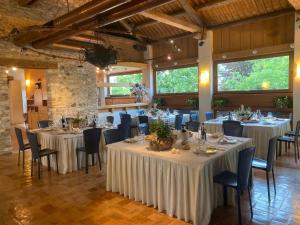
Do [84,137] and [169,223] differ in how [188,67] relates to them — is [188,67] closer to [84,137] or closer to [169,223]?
[84,137]

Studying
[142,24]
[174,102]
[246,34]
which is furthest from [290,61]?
[142,24]

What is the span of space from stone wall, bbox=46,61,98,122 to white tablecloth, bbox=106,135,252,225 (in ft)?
17.2

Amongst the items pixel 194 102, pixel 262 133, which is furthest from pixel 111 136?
pixel 194 102

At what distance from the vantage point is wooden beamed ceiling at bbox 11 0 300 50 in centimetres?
502

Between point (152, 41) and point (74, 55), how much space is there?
3.91 metres

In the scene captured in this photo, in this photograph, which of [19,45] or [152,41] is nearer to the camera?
[19,45]

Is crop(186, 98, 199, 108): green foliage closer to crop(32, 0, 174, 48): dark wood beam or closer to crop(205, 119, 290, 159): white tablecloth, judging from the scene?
crop(205, 119, 290, 159): white tablecloth

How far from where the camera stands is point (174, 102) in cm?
1095

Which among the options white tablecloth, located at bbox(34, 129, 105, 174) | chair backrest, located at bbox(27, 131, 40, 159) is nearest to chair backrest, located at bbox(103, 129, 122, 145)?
white tablecloth, located at bbox(34, 129, 105, 174)

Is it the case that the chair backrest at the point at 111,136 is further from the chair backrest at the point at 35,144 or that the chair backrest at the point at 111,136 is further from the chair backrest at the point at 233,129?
the chair backrest at the point at 233,129

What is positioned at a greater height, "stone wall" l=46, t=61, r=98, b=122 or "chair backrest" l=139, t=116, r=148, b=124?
"stone wall" l=46, t=61, r=98, b=122

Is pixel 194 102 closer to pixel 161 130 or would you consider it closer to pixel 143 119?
pixel 143 119

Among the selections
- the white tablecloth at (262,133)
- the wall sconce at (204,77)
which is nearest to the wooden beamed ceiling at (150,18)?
the wall sconce at (204,77)

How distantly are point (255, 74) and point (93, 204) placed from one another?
7192mm
